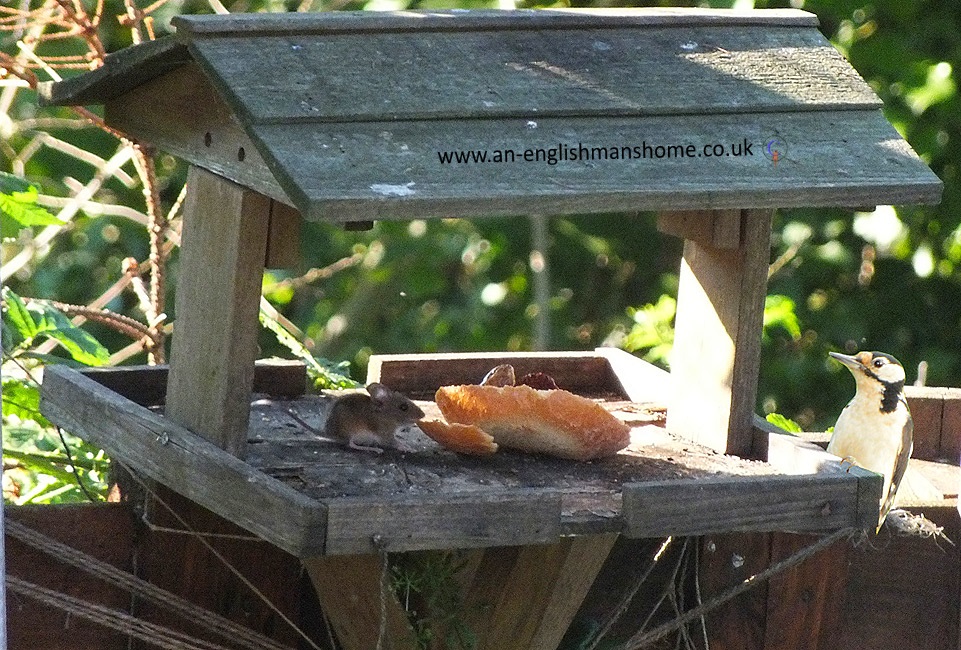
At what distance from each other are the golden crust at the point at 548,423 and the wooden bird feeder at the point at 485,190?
0.05m

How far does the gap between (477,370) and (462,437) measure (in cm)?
82

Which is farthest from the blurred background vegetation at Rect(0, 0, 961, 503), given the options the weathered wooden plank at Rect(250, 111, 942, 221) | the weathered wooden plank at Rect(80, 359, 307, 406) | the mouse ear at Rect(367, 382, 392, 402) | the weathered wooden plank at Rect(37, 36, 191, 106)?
the weathered wooden plank at Rect(250, 111, 942, 221)

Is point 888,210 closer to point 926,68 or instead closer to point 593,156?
point 926,68

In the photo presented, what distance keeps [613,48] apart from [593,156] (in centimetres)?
37

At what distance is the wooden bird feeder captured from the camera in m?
2.25

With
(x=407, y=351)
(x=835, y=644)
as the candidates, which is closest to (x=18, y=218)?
(x=835, y=644)

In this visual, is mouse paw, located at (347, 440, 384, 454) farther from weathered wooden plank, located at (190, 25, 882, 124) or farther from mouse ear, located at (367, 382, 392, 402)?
weathered wooden plank, located at (190, 25, 882, 124)

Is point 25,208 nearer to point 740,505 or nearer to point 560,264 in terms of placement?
point 740,505

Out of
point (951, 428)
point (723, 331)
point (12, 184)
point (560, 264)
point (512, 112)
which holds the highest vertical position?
point (512, 112)

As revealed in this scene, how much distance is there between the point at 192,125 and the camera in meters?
2.67

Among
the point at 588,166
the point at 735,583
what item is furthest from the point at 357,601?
the point at 588,166

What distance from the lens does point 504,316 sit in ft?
24.1

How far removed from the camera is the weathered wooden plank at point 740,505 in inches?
92.0

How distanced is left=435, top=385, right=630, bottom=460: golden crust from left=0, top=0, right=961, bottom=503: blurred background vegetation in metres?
1.46
